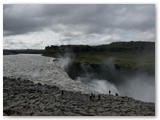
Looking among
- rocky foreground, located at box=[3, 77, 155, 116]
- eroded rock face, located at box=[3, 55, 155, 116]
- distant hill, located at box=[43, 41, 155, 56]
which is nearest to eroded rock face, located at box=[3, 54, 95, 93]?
eroded rock face, located at box=[3, 55, 155, 116]

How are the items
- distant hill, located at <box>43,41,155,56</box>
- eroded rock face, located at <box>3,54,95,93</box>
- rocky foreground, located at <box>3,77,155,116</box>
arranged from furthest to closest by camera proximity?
1. eroded rock face, located at <box>3,54,95,93</box>
2. distant hill, located at <box>43,41,155,56</box>
3. rocky foreground, located at <box>3,77,155,116</box>

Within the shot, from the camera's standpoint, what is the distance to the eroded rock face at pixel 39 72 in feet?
22.3

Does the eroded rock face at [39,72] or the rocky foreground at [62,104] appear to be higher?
the eroded rock face at [39,72]

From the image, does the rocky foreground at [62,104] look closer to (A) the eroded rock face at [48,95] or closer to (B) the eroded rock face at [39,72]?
(A) the eroded rock face at [48,95]

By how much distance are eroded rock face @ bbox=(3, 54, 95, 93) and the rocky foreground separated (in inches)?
12.2

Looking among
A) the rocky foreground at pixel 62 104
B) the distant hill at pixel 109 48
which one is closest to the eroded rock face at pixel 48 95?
the rocky foreground at pixel 62 104

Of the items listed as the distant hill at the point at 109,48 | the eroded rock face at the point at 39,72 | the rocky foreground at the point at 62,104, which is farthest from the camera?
the eroded rock face at the point at 39,72

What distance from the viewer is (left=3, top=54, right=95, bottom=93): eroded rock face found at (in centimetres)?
680

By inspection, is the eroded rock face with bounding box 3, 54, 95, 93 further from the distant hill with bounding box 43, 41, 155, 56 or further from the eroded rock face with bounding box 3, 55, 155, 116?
the distant hill with bounding box 43, 41, 155, 56

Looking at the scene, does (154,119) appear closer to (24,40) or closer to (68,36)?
(68,36)

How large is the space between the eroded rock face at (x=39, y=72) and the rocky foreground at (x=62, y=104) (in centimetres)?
31

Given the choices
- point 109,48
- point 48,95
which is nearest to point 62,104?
point 48,95

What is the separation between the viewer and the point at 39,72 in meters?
6.99

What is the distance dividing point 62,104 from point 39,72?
1277 millimetres
